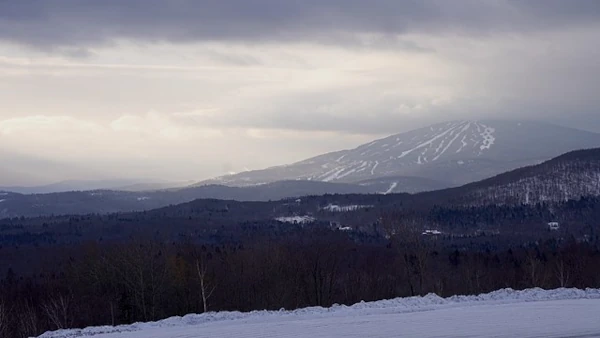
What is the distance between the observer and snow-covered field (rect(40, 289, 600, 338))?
30125mm

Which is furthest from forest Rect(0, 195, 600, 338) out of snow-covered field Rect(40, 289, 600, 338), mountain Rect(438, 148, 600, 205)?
mountain Rect(438, 148, 600, 205)

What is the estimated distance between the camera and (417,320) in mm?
33031

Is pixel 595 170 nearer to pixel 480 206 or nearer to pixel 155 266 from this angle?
pixel 480 206

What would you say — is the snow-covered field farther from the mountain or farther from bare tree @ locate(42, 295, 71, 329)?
the mountain

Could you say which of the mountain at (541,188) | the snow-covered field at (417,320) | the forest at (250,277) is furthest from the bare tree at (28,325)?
the mountain at (541,188)

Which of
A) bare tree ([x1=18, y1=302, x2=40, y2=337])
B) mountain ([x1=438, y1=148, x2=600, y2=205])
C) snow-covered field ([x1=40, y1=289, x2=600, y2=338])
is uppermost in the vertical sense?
mountain ([x1=438, y1=148, x2=600, y2=205])

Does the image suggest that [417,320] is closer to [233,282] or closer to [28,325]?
[28,325]

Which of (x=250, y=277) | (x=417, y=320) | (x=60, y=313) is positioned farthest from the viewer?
(x=250, y=277)

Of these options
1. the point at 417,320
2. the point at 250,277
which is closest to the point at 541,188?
the point at 250,277

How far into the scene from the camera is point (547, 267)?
73.6 m

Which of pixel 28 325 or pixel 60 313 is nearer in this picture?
pixel 28 325

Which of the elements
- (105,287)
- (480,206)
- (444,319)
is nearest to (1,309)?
(105,287)

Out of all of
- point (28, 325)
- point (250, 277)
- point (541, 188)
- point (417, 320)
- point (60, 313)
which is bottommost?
point (60, 313)

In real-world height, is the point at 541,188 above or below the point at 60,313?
above
